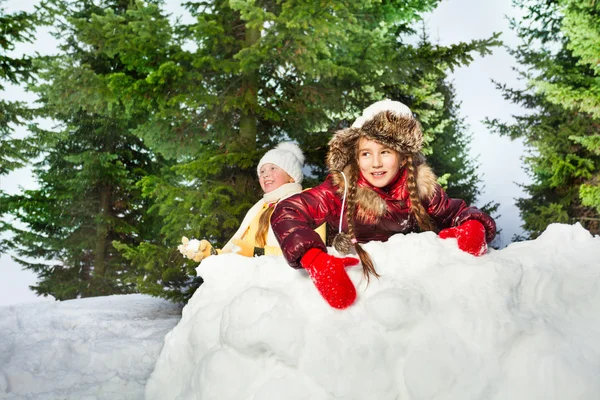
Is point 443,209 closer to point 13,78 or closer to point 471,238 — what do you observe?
point 471,238

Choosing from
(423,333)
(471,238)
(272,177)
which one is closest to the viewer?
(423,333)

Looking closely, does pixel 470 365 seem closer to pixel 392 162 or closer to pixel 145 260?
pixel 392 162

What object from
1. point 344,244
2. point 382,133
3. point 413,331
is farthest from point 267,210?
point 413,331

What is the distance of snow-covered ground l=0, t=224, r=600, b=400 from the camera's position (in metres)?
1.48

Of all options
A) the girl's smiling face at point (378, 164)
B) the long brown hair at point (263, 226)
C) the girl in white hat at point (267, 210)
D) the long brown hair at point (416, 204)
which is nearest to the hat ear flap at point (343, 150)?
the girl's smiling face at point (378, 164)

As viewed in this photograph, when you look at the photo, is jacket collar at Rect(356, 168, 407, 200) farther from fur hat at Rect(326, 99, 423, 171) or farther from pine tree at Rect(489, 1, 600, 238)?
pine tree at Rect(489, 1, 600, 238)

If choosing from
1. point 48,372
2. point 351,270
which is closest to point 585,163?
point 351,270

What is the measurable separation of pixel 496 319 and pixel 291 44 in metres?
4.54

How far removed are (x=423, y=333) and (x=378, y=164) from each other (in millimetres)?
1090

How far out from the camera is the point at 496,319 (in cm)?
158

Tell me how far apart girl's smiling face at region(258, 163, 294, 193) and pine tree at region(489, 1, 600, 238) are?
721 centimetres

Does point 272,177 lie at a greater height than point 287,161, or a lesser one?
lesser

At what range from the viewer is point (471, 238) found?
1.96 metres

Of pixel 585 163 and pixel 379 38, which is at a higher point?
pixel 379 38
